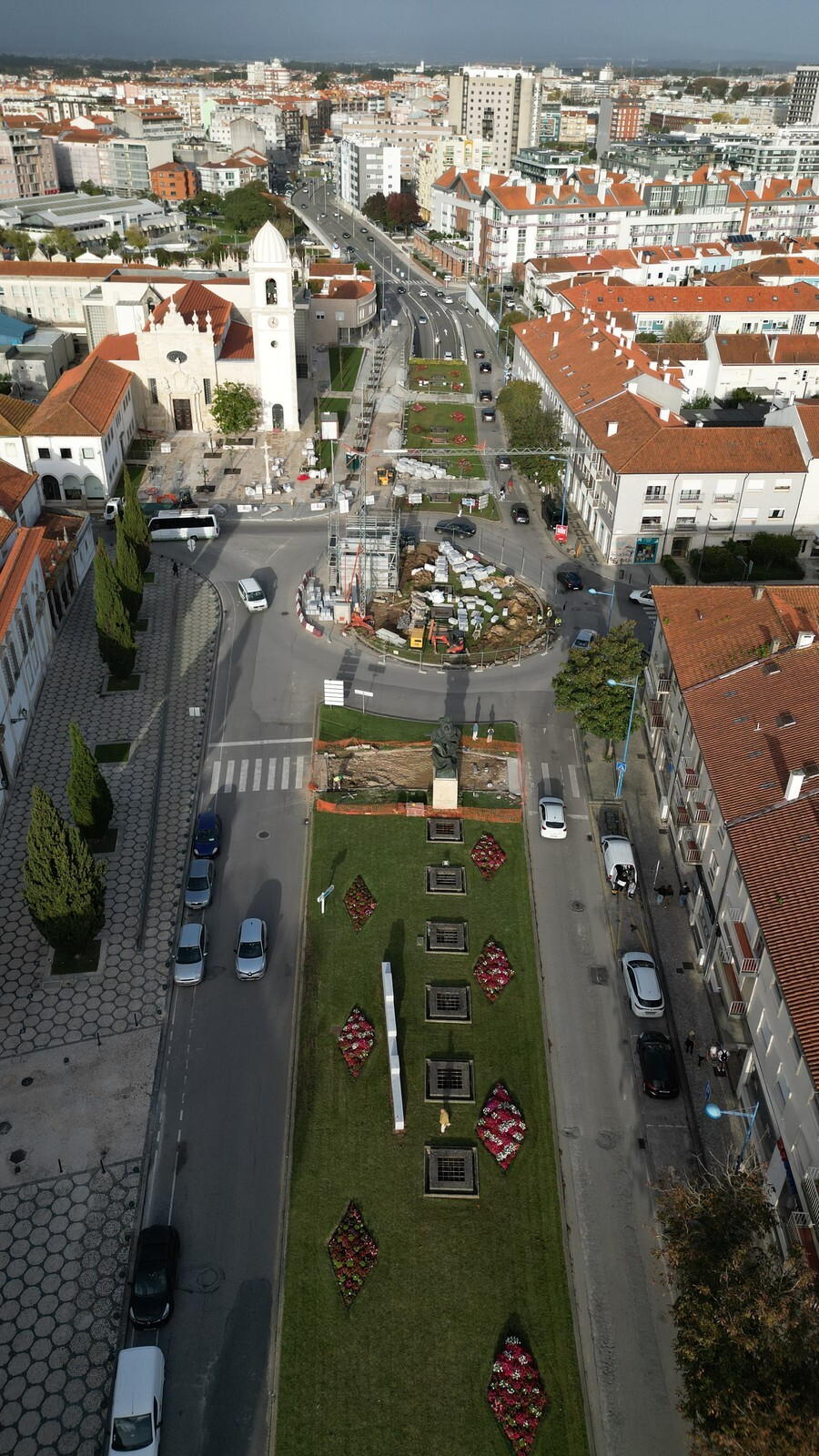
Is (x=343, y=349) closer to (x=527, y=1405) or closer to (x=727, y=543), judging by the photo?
(x=727, y=543)

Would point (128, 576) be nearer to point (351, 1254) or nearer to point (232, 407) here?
point (232, 407)

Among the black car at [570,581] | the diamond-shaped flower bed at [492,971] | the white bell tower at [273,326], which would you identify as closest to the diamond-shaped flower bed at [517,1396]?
the diamond-shaped flower bed at [492,971]

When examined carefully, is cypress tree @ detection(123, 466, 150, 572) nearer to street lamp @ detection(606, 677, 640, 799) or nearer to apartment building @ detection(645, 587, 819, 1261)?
street lamp @ detection(606, 677, 640, 799)

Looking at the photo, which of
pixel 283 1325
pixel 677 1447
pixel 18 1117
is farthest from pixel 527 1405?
pixel 18 1117

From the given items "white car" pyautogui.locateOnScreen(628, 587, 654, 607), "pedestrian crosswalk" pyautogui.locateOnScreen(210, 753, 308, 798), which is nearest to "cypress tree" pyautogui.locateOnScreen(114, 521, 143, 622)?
"pedestrian crosswalk" pyautogui.locateOnScreen(210, 753, 308, 798)

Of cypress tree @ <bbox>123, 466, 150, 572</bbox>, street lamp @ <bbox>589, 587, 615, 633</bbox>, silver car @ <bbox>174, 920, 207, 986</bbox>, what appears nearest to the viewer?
silver car @ <bbox>174, 920, 207, 986</bbox>

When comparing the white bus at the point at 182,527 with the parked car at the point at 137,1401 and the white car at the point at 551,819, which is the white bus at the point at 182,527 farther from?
the parked car at the point at 137,1401

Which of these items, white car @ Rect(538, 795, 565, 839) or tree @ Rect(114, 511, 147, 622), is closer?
white car @ Rect(538, 795, 565, 839)
